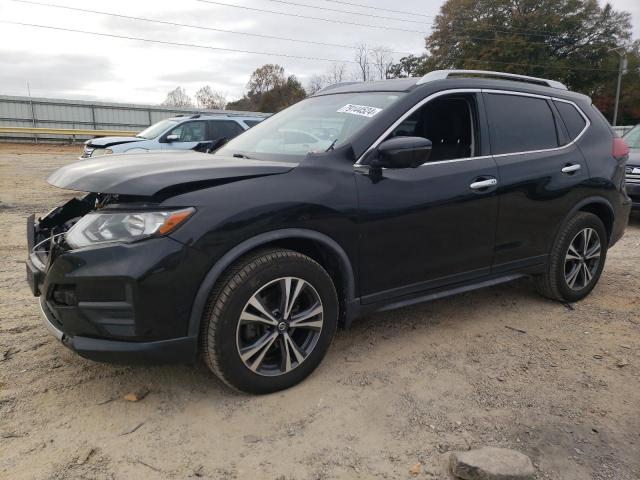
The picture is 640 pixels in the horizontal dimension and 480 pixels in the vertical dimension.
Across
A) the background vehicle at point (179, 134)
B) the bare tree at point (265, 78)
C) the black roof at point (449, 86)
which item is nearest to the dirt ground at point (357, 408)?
the black roof at point (449, 86)

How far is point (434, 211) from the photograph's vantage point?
335 cm

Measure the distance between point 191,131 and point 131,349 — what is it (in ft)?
32.8

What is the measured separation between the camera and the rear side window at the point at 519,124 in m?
3.82

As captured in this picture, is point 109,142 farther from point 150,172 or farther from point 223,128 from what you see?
point 150,172

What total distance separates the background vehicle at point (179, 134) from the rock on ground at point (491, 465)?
962cm

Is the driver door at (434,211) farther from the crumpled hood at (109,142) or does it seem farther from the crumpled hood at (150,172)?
the crumpled hood at (109,142)

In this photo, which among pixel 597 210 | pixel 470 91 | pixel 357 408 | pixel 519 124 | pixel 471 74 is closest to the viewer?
pixel 357 408

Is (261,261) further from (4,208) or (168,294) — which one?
(4,208)

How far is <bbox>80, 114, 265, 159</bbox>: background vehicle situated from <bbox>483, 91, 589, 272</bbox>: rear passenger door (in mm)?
7761

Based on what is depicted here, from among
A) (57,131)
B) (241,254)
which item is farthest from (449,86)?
(57,131)

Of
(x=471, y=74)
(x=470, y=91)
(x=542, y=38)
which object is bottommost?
(x=470, y=91)

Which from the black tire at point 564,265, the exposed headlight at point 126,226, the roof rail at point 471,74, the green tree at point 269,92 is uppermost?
the green tree at point 269,92

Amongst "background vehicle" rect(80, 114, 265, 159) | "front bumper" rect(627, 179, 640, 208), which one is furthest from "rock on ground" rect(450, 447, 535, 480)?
"background vehicle" rect(80, 114, 265, 159)

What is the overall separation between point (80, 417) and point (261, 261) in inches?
48.2
